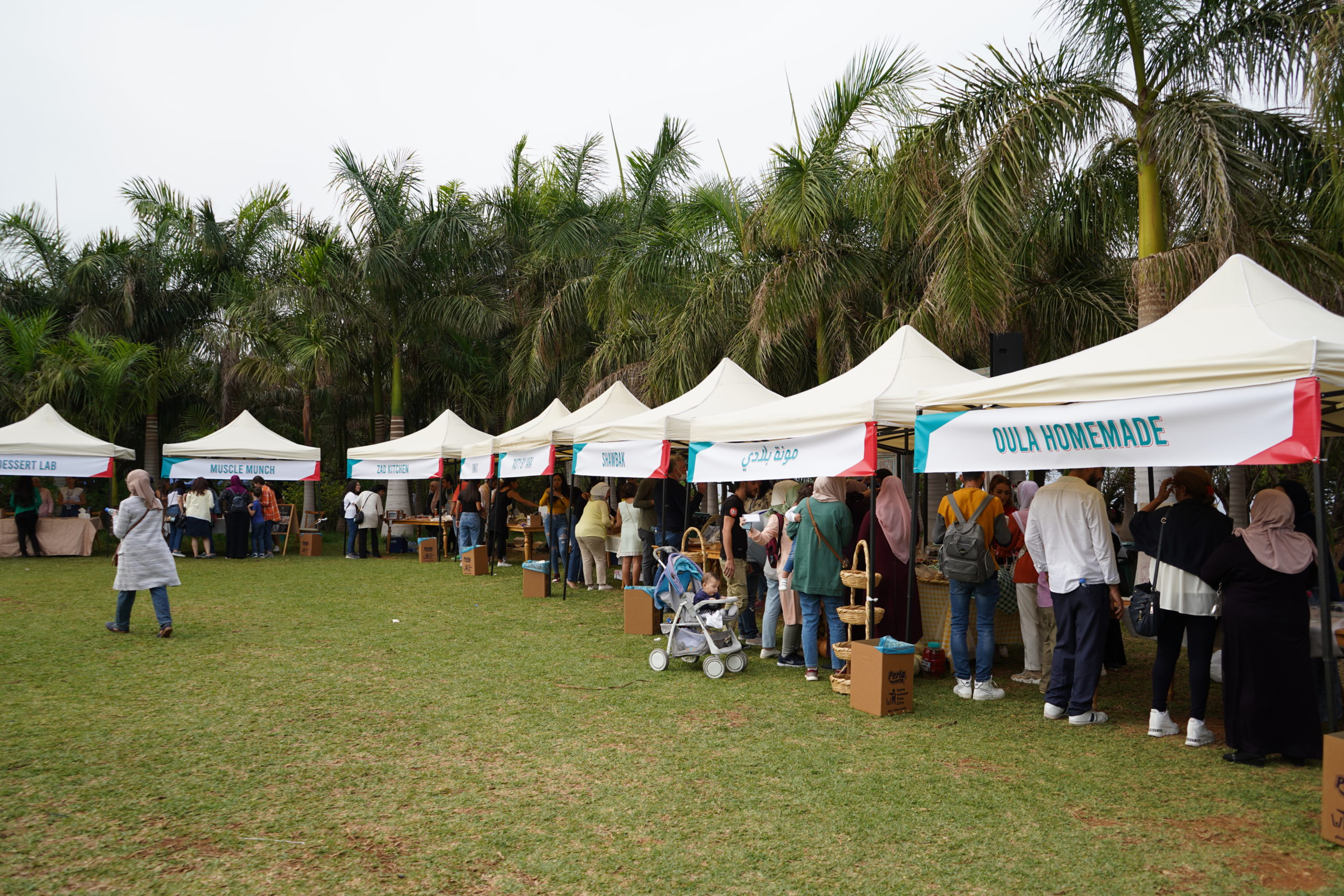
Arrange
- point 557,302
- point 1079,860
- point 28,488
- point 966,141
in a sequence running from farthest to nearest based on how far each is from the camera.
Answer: point 557,302
point 28,488
point 966,141
point 1079,860

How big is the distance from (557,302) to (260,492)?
7699 mm

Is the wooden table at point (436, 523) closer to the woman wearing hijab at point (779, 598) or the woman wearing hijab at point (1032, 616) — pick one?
the woman wearing hijab at point (779, 598)

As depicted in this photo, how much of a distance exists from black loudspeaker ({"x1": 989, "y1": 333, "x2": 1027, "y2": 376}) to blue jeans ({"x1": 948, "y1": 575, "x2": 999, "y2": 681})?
287cm

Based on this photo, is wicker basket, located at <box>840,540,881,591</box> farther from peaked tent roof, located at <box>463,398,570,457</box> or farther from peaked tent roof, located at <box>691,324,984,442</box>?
peaked tent roof, located at <box>463,398,570,457</box>

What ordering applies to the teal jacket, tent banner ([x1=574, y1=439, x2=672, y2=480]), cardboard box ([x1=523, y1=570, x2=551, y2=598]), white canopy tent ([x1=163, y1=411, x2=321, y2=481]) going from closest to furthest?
the teal jacket
tent banner ([x1=574, y1=439, x2=672, y2=480])
cardboard box ([x1=523, y1=570, x2=551, y2=598])
white canopy tent ([x1=163, y1=411, x2=321, y2=481])

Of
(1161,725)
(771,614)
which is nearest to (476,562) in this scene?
(771,614)

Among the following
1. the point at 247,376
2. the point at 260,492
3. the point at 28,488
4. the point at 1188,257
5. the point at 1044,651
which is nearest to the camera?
the point at 1044,651

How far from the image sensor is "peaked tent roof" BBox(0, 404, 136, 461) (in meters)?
17.6

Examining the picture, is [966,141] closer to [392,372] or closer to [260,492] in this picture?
[260,492]

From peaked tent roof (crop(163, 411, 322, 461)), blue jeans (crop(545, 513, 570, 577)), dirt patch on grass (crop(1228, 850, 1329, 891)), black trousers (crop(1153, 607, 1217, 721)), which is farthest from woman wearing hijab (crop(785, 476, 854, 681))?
peaked tent roof (crop(163, 411, 322, 461))

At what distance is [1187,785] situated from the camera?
16.2 ft

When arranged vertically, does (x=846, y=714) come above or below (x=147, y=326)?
below

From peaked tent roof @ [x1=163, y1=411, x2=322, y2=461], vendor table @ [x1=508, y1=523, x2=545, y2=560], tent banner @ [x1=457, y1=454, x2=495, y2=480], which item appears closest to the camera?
tent banner @ [x1=457, y1=454, x2=495, y2=480]

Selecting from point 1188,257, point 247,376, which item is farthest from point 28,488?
point 1188,257
